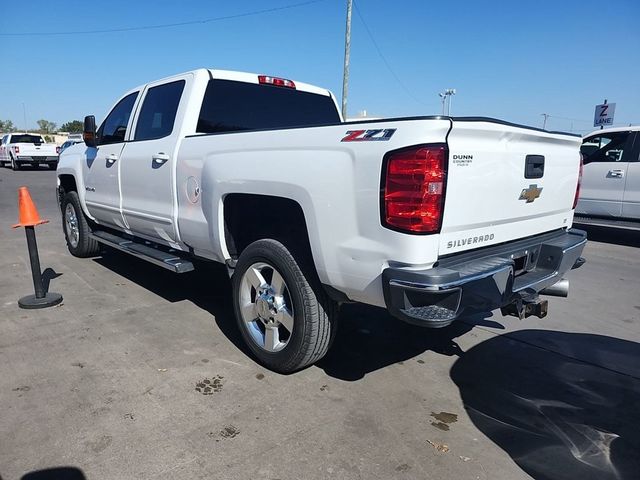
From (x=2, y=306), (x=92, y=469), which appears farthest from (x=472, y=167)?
(x=2, y=306)

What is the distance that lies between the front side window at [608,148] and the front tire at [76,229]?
8217mm

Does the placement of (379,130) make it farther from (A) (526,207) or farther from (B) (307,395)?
(B) (307,395)

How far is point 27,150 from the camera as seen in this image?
80.0ft

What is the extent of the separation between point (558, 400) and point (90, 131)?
5433 millimetres

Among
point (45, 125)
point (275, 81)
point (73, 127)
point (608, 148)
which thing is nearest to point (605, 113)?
point (608, 148)

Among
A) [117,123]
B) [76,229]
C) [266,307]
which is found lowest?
[76,229]

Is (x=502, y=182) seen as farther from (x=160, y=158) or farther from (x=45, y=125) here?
(x=45, y=125)

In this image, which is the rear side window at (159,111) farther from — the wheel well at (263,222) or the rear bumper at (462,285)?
the rear bumper at (462,285)

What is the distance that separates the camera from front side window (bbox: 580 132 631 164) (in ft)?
28.7

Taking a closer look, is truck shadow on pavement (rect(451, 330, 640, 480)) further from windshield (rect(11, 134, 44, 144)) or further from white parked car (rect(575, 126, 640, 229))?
windshield (rect(11, 134, 44, 144))

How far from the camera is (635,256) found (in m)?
7.82

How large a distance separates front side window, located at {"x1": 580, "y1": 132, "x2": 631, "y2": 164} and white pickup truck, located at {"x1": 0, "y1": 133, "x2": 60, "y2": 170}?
2489 centimetres

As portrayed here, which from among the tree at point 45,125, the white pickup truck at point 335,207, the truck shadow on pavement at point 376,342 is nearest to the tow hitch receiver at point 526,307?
Answer: the white pickup truck at point 335,207

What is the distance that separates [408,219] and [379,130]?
51cm
